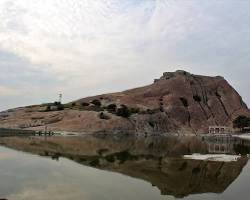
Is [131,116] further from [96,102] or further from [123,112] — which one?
[96,102]

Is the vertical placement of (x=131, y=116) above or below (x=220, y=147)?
above

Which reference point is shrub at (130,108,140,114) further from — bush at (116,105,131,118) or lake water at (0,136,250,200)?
lake water at (0,136,250,200)

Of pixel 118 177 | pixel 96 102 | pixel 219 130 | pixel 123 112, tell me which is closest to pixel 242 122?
pixel 219 130

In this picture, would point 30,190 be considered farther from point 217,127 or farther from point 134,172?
point 217,127

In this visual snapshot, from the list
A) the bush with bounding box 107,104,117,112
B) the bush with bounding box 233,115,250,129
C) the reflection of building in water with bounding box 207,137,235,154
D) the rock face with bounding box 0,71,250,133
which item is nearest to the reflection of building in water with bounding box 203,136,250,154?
the reflection of building in water with bounding box 207,137,235,154

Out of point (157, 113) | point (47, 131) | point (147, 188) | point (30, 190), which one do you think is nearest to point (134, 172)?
point (147, 188)

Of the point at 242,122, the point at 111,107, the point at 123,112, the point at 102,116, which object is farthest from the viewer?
the point at 242,122

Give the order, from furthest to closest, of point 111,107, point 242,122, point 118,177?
point 242,122 < point 111,107 < point 118,177

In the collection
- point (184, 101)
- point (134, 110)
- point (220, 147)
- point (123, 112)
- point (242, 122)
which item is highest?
point (184, 101)

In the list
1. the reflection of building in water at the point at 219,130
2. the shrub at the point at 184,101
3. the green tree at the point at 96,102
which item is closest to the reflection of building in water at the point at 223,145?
the reflection of building in water at the point at 219,130

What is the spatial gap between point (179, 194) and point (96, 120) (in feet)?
367

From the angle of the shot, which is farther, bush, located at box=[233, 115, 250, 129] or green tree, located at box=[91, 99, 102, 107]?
green tree, located at box=[91, 99, 102, 107]

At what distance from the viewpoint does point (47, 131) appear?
136000 millimetres

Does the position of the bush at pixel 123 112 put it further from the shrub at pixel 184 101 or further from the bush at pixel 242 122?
the bush at pixel 242 122
